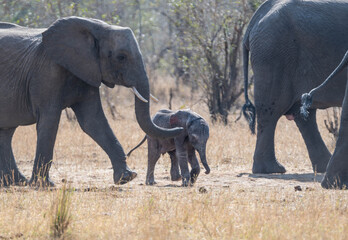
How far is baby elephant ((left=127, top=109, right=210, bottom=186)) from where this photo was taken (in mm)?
7457

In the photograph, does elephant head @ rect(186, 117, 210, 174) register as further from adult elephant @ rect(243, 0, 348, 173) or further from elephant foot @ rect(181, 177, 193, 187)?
adult elephant @ rect(243, 0, 348, 173)

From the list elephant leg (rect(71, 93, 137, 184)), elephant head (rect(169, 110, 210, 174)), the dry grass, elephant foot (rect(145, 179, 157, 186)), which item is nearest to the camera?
the dry grass

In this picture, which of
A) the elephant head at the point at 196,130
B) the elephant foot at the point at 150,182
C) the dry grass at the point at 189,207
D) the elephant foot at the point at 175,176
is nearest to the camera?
the dry grass at the point at 189,207

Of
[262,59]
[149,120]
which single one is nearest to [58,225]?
[149,120]

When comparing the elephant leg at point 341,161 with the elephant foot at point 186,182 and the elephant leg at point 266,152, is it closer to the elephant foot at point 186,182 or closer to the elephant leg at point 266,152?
the elephant foot at point 186,182

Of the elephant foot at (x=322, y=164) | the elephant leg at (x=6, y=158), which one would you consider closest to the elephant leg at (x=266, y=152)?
the elephant foot at (x=322, y=164)

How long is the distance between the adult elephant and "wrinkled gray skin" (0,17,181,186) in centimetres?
188

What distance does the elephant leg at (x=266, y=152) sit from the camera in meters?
8.88

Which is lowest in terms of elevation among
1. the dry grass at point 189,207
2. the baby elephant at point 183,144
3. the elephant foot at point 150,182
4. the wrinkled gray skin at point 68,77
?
the dry grass at point 189,207

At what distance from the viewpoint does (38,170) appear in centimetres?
762

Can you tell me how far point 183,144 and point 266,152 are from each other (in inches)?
63.4

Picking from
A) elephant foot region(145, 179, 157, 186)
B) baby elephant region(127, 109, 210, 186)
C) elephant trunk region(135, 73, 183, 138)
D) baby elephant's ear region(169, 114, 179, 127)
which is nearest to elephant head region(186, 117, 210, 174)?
baby elephant region(127, 109, 210, 186)

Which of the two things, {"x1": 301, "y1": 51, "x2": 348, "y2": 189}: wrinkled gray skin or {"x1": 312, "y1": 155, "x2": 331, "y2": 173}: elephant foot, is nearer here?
{"x1": 301, "y1": 51, "x2": 348, "y2": 189}: wrinkled gray skin

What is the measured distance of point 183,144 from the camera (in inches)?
302
